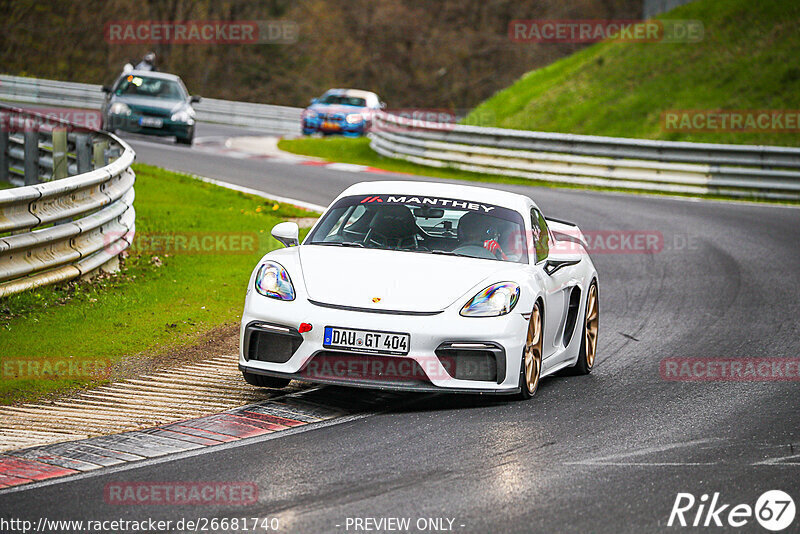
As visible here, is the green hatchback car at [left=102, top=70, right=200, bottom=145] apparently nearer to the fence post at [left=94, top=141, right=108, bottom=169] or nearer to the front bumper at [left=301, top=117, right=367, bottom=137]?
the front bumper at [left=301, top=117, right=367, bottom=137]

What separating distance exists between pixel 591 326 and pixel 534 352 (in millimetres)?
1578

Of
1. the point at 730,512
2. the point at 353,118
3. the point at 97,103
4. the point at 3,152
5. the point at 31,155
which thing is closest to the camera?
the point at 730,512

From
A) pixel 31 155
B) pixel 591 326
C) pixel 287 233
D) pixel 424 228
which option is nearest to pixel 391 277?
pixel 287 233

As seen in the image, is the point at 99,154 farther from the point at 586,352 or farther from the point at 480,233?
the point at 586,352

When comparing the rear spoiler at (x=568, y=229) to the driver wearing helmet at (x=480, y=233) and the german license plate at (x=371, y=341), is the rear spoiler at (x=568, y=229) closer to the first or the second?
the driver wearing helmet at (x=480, y=233)

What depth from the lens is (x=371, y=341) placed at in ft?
22.2

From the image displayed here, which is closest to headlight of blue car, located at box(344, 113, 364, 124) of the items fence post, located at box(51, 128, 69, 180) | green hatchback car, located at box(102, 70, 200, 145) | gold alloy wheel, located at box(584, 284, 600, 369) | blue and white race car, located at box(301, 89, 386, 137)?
blue and white race car, located at box(301, 89, 386, 137)

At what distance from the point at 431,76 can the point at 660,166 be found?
44.0 metres

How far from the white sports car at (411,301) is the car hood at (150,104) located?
18.5 meters

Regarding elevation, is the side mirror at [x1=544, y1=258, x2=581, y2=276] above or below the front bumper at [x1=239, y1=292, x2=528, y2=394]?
above

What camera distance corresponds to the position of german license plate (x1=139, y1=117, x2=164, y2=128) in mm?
25953

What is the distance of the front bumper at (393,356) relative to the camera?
6.83 meters

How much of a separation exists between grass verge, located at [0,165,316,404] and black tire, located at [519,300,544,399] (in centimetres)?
273

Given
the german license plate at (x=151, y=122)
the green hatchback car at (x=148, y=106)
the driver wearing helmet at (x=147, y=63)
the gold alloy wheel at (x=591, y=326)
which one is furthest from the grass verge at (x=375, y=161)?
the gold alloy wheel at (x=591, y=326)
